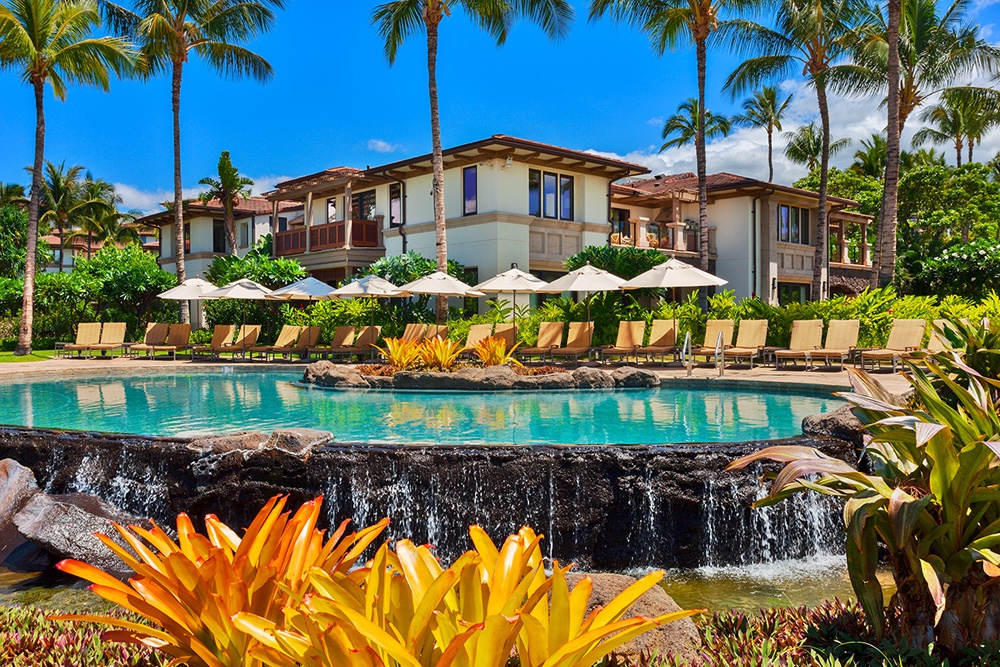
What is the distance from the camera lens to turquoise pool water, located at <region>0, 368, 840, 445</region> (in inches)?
356

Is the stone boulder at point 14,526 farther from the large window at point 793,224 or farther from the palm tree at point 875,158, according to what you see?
the palm tree at point 875,158

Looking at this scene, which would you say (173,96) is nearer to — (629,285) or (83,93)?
(83,93)

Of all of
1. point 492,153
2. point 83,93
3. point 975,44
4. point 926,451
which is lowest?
point 926,451

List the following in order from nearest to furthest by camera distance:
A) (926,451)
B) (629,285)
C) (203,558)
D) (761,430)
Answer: (203,558)
(926,451)
(761,430)
(629,285)

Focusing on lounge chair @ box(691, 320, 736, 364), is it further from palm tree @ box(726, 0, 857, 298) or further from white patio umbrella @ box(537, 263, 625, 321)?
palm tree @ box(726, 0, 857, 298)

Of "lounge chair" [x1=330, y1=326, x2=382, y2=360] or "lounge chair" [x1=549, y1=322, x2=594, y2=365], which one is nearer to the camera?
"lounge chair" [x1=549, y1=322, x2=594, y2=365]

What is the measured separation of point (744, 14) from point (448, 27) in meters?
9.92

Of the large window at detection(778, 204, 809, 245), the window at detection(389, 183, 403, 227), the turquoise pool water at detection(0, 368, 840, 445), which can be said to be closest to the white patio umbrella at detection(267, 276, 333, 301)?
the window at detection(389, 183, 403, 227)

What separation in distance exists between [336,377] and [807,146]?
150 ft

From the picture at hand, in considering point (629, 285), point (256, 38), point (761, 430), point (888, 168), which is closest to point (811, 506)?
point (761, 430)

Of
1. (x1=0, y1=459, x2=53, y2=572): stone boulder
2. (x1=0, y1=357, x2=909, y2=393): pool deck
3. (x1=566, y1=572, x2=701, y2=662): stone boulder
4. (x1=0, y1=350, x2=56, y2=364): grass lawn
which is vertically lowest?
(x1=0, y1=459, x2=53, y2=572): stone boulder

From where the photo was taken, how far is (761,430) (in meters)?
9.08

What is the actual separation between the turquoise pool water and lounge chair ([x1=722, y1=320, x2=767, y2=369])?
12.9 feet

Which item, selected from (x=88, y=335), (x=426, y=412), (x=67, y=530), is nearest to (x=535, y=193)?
(x=88, y=335)
